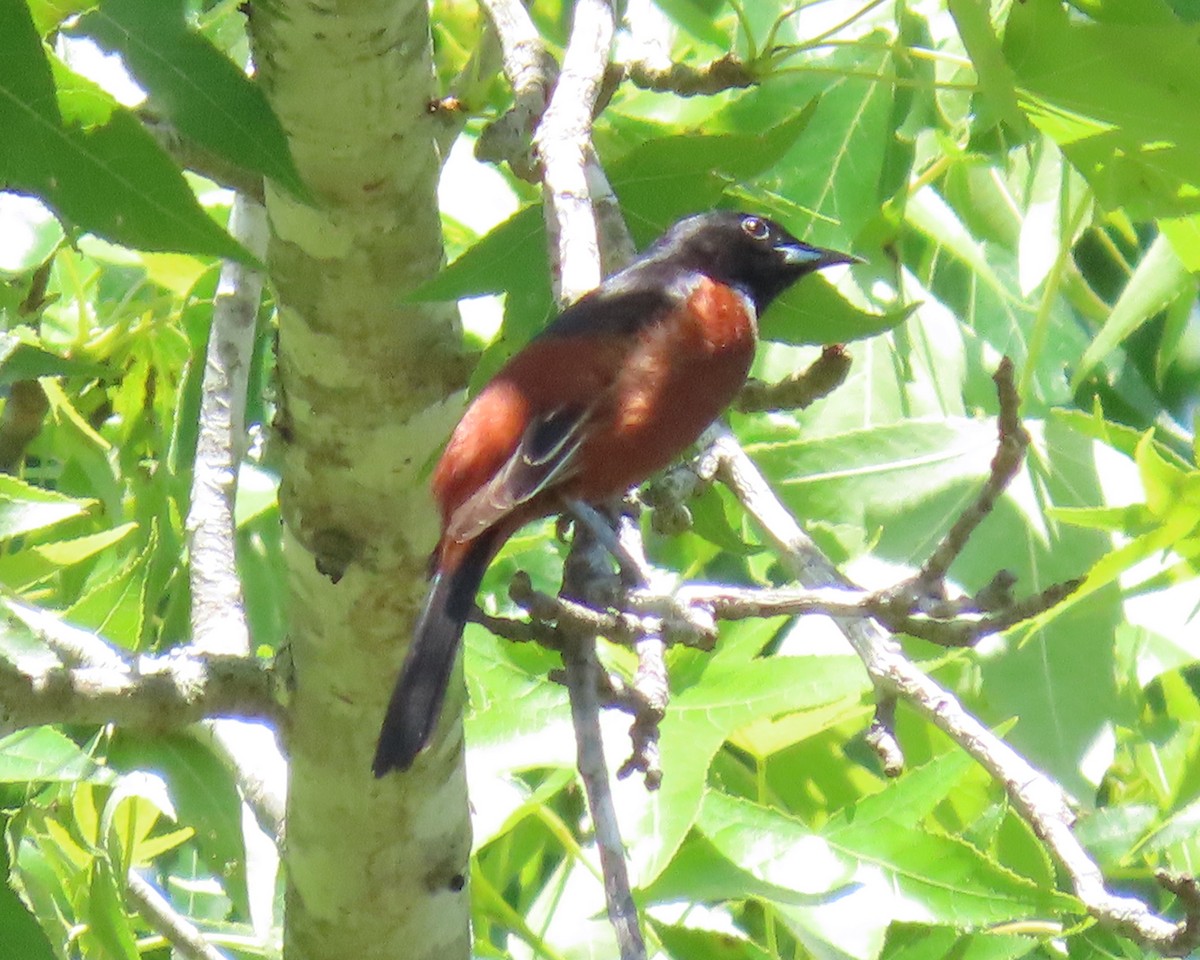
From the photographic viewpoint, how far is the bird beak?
2.54 meters

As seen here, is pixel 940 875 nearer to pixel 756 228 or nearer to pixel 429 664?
pixel 429 664

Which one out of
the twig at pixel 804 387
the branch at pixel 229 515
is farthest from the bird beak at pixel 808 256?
the branch at pixel 229 515

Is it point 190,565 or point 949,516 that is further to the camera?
point 949,516

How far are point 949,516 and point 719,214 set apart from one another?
0.69 metres

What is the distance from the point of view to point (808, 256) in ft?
8.37

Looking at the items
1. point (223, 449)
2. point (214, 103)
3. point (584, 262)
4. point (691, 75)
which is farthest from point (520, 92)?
point (223, 449)

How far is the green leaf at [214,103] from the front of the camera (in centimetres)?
142

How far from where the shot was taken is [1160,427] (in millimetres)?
3861

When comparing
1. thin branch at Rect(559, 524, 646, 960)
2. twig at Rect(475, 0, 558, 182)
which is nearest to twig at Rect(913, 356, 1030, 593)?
thin branch at Rect(559, 524, 646, 960)

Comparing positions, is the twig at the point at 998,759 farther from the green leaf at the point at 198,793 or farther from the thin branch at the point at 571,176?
the green leaf at the point at 198,793

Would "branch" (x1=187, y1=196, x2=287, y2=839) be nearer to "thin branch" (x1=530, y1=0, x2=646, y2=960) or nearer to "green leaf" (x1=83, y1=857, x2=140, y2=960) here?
"green leaf" (x1=83, y1=857, x2=140, y2=960)

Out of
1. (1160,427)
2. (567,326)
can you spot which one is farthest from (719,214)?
(1160,427)

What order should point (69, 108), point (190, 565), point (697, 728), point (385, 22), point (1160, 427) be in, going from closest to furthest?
point (69, 108) < point (385, 22) < point (697, 728) < point (190, 565) < point (1160, 427)

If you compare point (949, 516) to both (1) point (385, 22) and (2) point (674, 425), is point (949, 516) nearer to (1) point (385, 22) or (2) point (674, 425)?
(2) point (674, 425)
